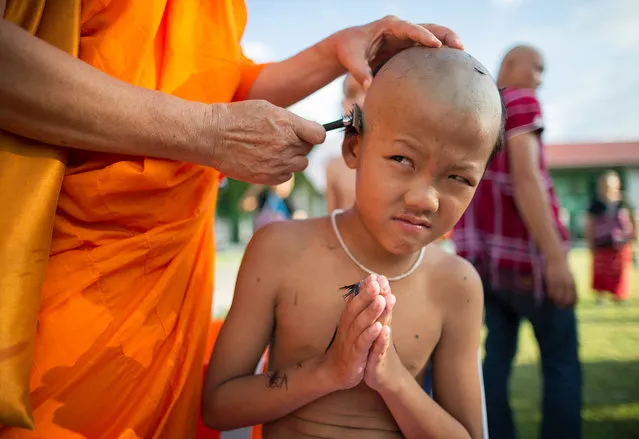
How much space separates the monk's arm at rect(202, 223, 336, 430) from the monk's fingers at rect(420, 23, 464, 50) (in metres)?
0.68

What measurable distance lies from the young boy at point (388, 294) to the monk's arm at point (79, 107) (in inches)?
16.1

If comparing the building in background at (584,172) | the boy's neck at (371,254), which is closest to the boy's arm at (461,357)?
the boy's neck at (371,254)

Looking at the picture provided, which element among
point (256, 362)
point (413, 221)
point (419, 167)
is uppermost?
point (419, 167)

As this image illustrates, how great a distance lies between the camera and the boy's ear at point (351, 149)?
134 centimetres

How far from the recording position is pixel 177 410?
4.34 feet

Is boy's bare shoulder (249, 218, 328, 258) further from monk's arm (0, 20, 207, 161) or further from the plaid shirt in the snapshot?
the plaid shirt

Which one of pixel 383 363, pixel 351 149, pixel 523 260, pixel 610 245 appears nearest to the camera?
pixel 383 363

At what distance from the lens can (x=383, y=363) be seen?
1114 millimetres

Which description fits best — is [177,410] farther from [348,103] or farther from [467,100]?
[348,103]

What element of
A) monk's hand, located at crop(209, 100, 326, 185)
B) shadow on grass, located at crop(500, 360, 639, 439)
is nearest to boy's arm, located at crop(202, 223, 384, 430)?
monk's hand, located at crop(209, 100, 326, 185)

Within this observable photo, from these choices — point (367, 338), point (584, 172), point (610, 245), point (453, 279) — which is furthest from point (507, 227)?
point (584, 172)

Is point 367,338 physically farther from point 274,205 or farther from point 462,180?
point 274,205

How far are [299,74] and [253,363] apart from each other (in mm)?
952

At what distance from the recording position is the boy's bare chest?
4.24 feet
